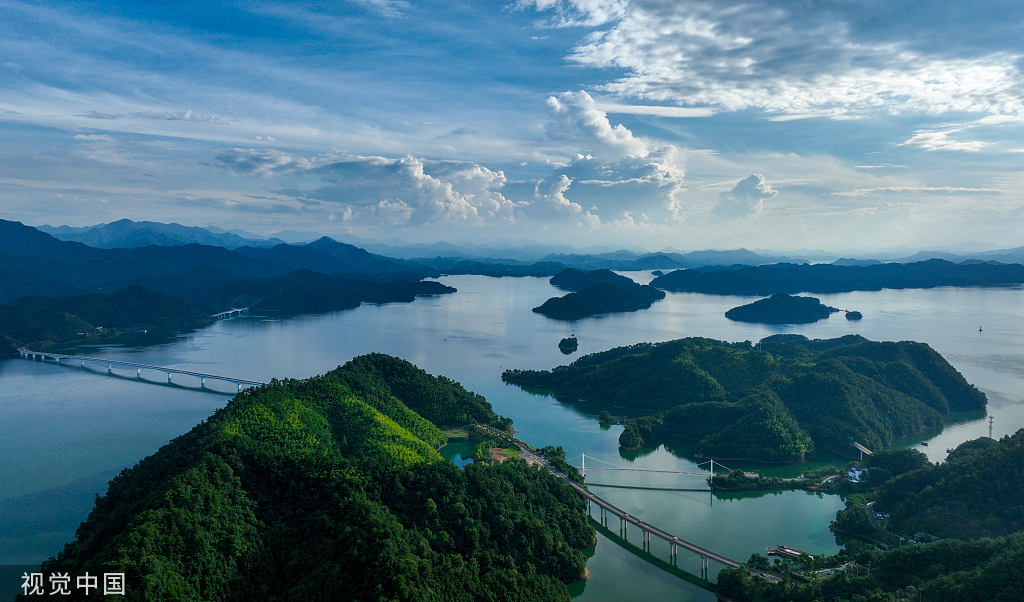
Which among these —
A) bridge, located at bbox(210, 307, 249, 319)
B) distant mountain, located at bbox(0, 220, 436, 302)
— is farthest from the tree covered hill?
distant mountain, located at bbox(0, 220, 436, 302)

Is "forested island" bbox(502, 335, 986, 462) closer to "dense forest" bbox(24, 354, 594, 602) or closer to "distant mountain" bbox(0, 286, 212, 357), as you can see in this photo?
"dense forest" bbox(24, 354, 594, 602)

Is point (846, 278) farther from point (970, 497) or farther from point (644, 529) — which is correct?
point (644, 529)

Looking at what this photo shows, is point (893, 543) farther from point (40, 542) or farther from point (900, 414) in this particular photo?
point (40, 542)

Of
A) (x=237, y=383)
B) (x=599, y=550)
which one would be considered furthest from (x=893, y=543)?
(x=237, y=383)

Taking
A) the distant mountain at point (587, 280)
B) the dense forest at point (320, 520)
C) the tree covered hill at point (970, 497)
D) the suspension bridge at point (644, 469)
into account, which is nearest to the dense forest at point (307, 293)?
the distant mountain at point (587, 280)

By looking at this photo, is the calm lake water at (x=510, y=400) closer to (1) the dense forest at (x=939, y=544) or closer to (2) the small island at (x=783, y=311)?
(1) the dense forest at (x=939, y=544)

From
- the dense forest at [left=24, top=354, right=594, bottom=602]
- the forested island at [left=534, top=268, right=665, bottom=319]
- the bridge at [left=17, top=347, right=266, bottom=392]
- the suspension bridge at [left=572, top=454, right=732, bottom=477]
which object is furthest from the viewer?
the forested island at [left=534, top=268, right=665, bottom=319]

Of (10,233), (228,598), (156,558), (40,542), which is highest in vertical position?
(10,233)

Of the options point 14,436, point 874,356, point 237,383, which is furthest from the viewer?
point 237,383
